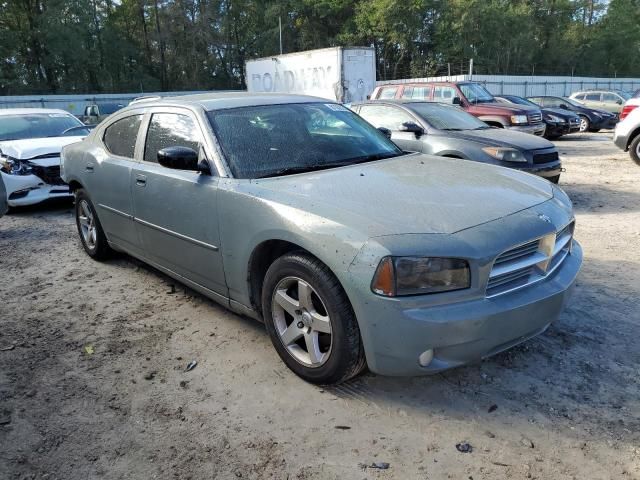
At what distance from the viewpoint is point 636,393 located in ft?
9.09

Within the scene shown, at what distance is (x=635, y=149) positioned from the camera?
1019 centimetres

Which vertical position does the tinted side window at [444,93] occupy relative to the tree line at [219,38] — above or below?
below

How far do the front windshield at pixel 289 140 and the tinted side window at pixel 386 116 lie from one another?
3.79m

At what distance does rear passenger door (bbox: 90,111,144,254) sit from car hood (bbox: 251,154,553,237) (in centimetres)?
164

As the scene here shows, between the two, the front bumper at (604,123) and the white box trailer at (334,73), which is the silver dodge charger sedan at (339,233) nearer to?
the white box trailer at (334,73)

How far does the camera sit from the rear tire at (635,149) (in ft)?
33.2

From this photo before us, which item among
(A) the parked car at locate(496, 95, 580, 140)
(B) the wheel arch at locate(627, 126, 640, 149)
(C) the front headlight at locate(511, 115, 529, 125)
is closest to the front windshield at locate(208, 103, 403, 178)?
(B) the wheel arch at locate(627, 126, 640, 149)

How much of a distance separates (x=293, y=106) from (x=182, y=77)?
52.7 metres

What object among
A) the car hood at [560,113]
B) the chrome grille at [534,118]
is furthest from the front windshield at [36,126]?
the car hood at [560,113]

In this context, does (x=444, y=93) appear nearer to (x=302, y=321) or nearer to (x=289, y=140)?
(x=289, y=140)

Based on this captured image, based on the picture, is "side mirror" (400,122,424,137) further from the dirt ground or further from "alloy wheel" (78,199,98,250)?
"alloy wheel" (78,199,98,250)

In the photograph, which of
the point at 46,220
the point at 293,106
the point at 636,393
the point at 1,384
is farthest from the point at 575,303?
the point at 46,220

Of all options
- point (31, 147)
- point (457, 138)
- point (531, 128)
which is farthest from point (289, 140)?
point (531, 128)

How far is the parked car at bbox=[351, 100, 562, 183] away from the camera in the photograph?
273 inches
